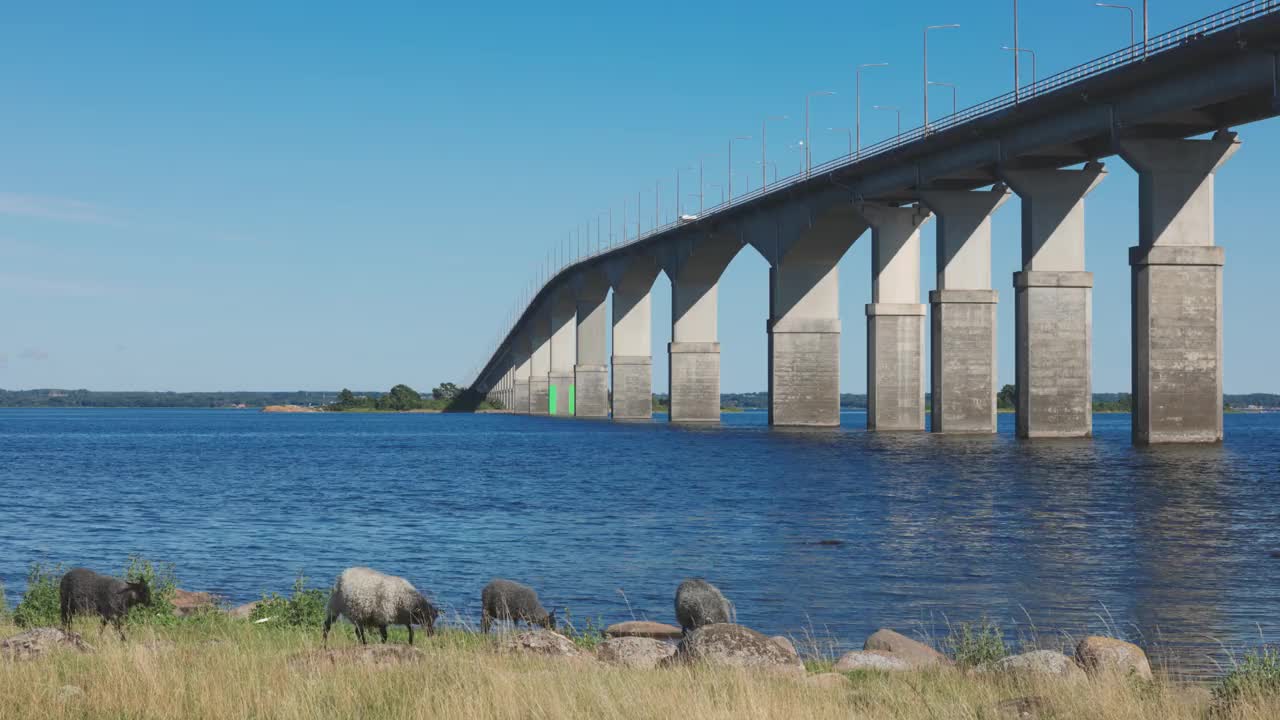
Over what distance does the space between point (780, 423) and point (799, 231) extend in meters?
14.1

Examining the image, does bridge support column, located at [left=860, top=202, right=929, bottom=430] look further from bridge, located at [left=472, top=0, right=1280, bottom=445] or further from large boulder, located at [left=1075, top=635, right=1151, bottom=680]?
large boulder, located at [left=1075, top=635, right=1151, bottom=680]

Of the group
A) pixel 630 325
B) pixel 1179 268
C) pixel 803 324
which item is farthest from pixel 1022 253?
pixel 630 325

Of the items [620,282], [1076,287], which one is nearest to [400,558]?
[1076,287]

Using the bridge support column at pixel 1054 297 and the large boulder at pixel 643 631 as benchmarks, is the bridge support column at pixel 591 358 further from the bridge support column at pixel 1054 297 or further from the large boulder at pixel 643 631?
the large boulder at pixel 643 631

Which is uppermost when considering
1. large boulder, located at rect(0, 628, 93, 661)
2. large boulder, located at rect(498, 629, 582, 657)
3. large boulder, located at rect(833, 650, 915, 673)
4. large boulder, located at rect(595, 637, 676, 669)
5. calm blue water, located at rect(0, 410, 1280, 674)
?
large boulder, located at rect(0, 628, 93, 661)

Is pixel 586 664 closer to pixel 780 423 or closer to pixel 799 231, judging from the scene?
pixel 799 231

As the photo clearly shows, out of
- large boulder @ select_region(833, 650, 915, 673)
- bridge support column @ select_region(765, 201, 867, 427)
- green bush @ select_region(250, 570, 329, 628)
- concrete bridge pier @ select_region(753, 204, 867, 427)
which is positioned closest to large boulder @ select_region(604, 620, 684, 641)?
large boulder @ select_region(833, 650, 915, 673)

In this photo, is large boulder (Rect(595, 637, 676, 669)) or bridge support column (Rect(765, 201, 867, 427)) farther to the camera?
bridge support column (Rect(765, 201, 867, 427))

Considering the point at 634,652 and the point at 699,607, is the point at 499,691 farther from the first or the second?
the point at 699,607

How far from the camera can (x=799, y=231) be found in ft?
286

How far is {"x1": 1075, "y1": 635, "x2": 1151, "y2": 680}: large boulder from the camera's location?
13492 mm

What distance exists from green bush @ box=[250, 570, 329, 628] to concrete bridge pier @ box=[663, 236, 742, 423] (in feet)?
293

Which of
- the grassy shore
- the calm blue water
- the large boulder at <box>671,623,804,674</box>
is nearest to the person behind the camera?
the grassy shore

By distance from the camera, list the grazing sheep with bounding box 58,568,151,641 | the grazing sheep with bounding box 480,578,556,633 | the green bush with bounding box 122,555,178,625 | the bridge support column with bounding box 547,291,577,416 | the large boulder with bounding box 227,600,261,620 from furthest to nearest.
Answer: the bridge support column with bounding box 547,291,577,416
the large boulder with bounding box 227,600,261,620
the grazing sheep with bounding box 480,578,556,633
the green bush with bounding box 122,555,178,625
the grazing sheep with bounding box 58,568,151,641
